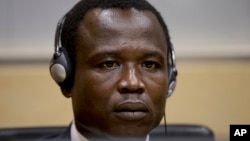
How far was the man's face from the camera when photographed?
587mm

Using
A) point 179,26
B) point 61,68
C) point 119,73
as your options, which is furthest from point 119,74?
point 179,26

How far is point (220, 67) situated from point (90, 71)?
1.01ft

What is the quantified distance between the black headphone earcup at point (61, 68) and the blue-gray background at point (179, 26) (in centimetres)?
8

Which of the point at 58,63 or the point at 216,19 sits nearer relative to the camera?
the point at 58,63

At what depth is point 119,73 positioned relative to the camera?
597 millimetres

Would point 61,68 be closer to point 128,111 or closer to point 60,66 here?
point 60,66

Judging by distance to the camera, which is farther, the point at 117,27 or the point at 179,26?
the point at 179,26

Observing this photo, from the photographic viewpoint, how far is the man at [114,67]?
1.93 ft

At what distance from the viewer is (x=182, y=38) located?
765 millimetres

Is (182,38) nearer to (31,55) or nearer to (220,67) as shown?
(220,67)

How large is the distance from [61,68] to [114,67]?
108mm

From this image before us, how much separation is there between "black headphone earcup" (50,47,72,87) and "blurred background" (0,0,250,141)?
0.08 meters

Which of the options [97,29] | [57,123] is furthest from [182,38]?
[57,123]

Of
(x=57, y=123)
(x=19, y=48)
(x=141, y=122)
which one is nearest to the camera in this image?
(x=141, y=122)
